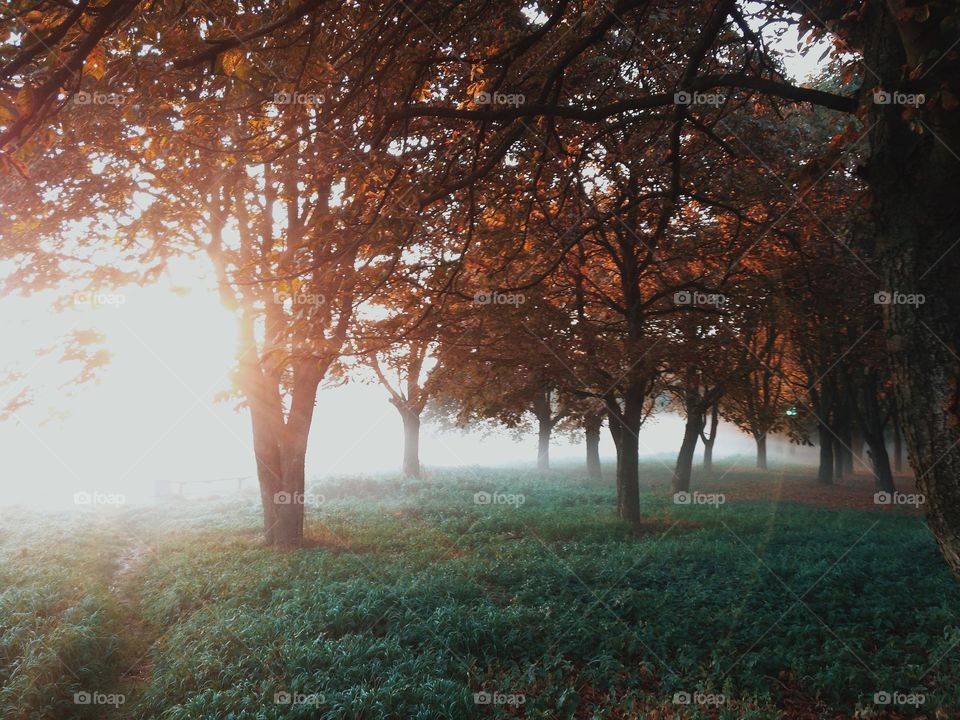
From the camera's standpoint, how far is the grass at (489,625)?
6.49 m

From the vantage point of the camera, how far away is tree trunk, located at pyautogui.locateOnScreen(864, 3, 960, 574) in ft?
11.7

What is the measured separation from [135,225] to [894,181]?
6.92m

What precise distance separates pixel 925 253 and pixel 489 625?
6.47 metres

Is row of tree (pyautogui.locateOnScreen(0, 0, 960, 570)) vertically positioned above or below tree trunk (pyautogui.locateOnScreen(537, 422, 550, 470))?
above

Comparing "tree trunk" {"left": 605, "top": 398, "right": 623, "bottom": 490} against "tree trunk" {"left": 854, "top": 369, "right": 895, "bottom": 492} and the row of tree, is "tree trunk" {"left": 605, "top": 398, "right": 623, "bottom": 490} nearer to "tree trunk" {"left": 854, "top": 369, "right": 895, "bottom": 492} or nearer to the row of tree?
the row of tree

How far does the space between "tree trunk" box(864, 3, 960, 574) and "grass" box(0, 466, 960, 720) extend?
3397 millimetres

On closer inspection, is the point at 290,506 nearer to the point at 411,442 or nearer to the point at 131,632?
the point at 131,632

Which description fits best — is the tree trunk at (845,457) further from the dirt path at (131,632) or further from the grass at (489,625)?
the dirt path at (131,632)

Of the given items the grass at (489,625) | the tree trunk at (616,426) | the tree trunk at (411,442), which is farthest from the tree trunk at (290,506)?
the tree trunk at (411,442)

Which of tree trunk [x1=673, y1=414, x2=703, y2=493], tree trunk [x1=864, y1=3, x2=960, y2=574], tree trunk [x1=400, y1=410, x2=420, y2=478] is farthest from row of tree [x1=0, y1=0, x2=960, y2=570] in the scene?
tree trunk [x1=400, y1=410, x2=420, y2=478]

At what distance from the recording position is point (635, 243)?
14.5 m

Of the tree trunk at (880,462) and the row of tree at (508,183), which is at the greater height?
the row of tree at (508,183)

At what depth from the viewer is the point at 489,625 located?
315 inches

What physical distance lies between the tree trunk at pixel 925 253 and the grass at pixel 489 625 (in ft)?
11.1
